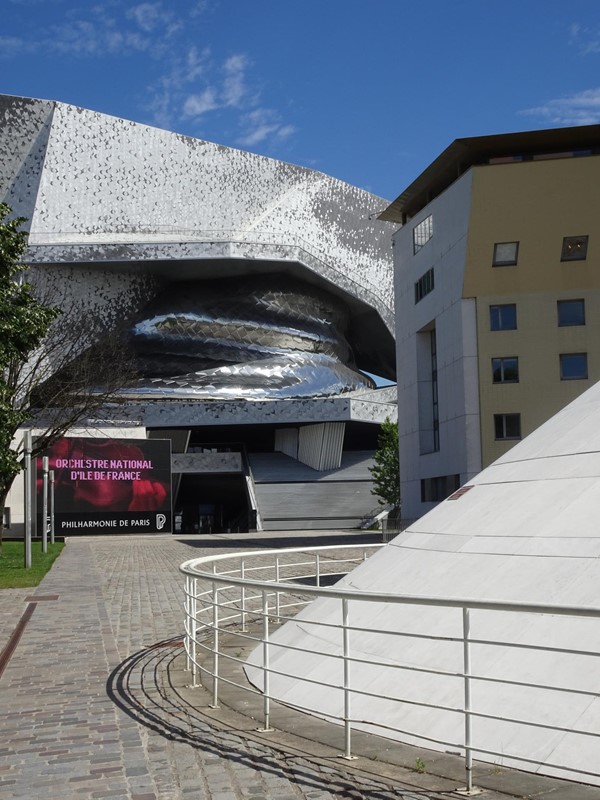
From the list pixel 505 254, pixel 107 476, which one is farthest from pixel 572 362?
pixel 107 476

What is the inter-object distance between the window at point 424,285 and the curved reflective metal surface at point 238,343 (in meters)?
Result: 30.1

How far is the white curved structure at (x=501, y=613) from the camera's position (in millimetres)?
5551

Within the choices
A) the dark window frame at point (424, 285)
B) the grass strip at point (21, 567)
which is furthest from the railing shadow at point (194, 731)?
the dark window frame at point (424, 285)

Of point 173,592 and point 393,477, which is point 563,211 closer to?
point 173,592

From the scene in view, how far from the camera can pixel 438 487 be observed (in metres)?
Answer: 35.5

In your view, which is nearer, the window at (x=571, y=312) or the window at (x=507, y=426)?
the window at (x=571, y=312)

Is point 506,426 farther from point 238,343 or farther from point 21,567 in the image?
point 238,343

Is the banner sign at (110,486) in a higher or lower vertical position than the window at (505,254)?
lower

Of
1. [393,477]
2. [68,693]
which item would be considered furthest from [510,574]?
[393,477]

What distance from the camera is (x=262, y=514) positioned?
55781 millimetres

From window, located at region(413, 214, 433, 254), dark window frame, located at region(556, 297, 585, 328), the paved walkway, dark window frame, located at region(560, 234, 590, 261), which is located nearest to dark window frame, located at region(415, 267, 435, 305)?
window, located at region(413, 214, 433, 254)

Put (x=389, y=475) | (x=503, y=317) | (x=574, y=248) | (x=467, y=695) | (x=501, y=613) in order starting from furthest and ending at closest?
(x=389, y=475), (x=503, y=317), (x=574, y=248), (x=501, y=613), (x=467, y=695)

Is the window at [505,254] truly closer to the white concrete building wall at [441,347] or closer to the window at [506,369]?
the white concrete building wall at [441,347]

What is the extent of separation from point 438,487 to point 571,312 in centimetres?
856
